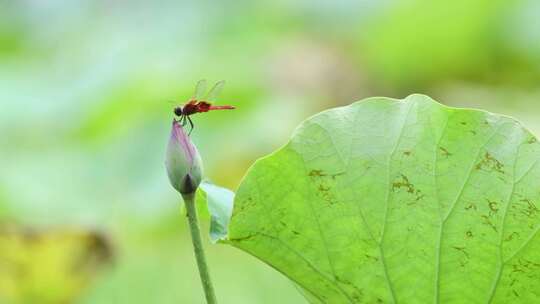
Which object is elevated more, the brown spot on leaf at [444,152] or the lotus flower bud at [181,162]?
the lotus flower bud at [181,162]

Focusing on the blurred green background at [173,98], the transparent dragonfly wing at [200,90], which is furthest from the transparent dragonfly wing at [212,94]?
the blurred green background at [173,98]

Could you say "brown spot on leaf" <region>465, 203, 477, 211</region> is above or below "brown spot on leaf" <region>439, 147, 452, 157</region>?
below

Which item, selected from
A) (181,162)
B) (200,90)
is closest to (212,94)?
(200,90)

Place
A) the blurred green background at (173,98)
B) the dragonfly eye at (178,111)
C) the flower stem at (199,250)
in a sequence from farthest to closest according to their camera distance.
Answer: the blurred green background at (173,98), the dragonfly eye at (178,111), the flower stem at (199,250)

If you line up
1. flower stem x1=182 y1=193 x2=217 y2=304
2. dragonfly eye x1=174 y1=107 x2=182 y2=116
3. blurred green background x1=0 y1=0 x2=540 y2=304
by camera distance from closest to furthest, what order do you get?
flower stem x1=182 y1=193 x2=217 y2=304 → dragonfly eye x1=174 y1=107 x2=182 y2=116 → blurred green background x1=0 y1=0 x2=540 y2=304

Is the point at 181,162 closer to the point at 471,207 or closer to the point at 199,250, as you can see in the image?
the point at 199,250

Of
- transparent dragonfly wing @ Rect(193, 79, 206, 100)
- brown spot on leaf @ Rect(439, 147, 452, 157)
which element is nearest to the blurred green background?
transparent dragonfly wing @ Rect(193, 79, 206, 100)

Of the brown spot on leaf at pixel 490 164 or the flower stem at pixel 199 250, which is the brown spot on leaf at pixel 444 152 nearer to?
the brown spot on leaf at pixel 490 164

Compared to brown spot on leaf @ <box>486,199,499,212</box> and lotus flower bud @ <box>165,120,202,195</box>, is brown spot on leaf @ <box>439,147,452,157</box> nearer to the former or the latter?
brown spot on leaf @ <box>486,199,499,212</box>
